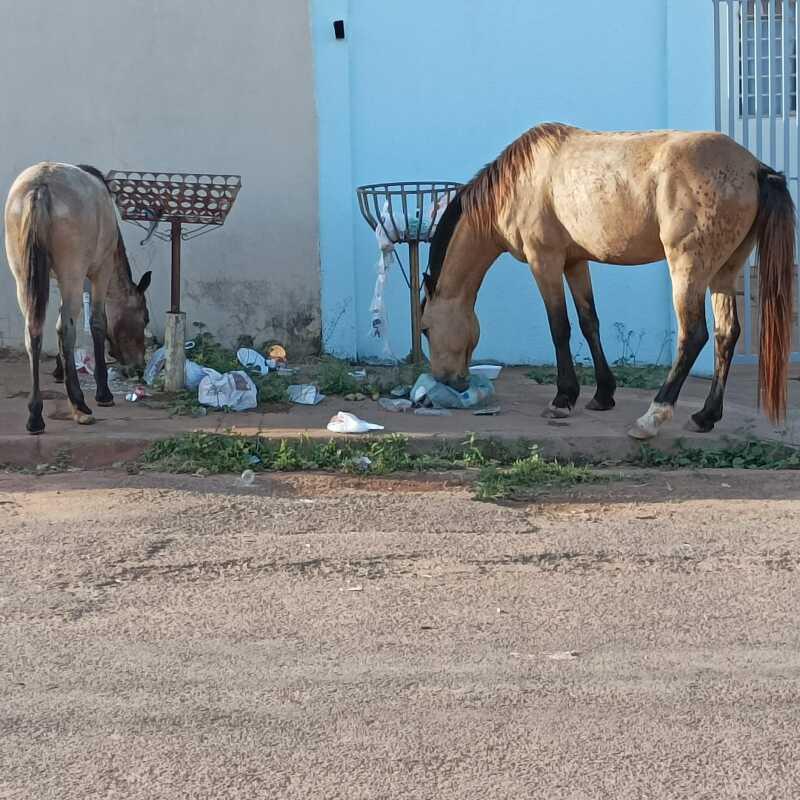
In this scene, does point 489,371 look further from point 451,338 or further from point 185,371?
point 185,371

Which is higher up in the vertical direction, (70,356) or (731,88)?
(731,88)

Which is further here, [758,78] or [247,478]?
[758,78]

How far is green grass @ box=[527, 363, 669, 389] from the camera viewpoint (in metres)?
8.45

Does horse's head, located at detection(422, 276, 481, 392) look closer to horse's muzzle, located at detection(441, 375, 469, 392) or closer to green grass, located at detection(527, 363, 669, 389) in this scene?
horse's muzzle, located at detection(441, 375, 469, 392)

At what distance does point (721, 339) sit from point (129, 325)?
4152mm

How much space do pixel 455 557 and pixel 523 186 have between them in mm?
3224

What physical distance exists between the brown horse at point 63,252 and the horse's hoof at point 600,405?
10.3 feet

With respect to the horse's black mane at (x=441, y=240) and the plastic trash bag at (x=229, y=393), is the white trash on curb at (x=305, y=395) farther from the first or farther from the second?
the horse's black mane at (x=441, y=240)

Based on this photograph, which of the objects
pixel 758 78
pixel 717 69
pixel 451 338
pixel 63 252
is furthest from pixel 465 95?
pixel 63 252

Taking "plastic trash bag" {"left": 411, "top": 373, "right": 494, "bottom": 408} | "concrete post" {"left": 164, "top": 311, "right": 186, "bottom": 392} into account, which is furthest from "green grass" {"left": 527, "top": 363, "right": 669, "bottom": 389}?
"concrete post" {"left": 164, "top": 311, "right": 186, "bottom": 392}

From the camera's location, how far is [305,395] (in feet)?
24.7

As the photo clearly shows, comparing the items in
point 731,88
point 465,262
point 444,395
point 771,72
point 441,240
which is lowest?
point 444,395

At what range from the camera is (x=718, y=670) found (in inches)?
134

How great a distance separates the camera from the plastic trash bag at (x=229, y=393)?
24.0 ft
